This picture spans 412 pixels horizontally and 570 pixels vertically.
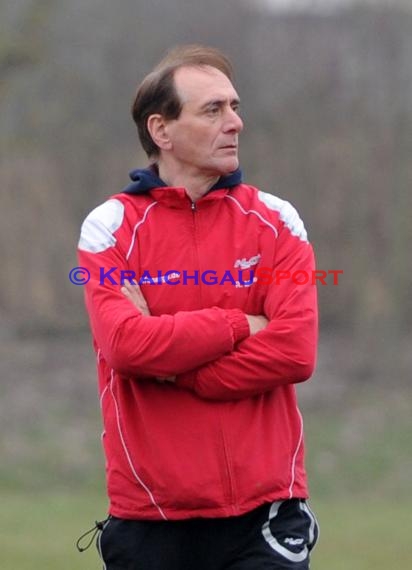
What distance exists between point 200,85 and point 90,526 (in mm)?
6765

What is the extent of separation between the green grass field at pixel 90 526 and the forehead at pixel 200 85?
459 cm

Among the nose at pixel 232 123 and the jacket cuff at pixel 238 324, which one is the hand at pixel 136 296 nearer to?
the jacket cuff at pixel 238 324

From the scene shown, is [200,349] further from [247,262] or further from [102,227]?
[102,227]

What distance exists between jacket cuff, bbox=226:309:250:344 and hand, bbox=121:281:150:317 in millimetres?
249

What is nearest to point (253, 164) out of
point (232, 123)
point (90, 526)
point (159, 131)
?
point (90, 526)

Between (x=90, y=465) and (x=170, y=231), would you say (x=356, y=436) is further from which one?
(x=170, y=231)

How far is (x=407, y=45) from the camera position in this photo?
A: 1875 centimetres

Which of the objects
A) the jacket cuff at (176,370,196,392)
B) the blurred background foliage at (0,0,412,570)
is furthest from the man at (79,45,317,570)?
the blurred background foliage at (0,0,412,570)

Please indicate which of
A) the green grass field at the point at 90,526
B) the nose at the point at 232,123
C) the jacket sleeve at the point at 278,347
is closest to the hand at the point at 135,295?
the jacket sleeve at the point at 278,347

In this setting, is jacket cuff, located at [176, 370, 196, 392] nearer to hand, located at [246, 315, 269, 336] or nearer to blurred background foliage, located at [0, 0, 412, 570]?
hand, located at [246, 315, 269, 336]

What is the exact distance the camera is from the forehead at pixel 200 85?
370cm

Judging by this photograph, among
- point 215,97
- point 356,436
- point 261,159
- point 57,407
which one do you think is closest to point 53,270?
point 57,407

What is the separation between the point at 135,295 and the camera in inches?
143

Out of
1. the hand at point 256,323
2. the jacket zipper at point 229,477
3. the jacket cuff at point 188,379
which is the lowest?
the jacket zipper at point 229,477
